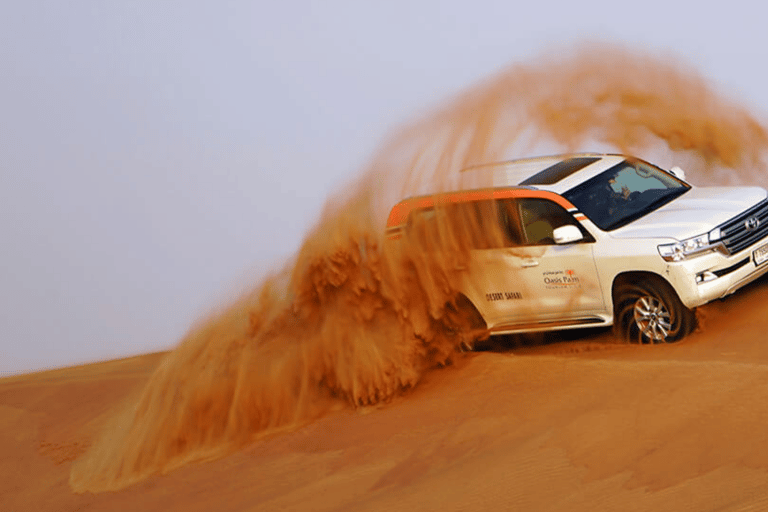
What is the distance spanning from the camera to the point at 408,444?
26.7 feet

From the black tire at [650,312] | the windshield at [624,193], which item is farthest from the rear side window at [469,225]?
the black tire at [650,312]

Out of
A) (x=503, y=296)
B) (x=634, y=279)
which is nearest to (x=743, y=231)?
(x=634, y=279)

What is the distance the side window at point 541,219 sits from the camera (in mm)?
9820

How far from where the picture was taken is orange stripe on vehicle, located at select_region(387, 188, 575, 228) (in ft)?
32.6

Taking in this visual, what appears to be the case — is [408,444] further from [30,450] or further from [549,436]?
[30,450]

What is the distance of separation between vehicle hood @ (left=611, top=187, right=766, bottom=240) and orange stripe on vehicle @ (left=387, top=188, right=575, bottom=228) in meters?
0.72

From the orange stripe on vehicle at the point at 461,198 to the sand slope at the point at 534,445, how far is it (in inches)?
59.0

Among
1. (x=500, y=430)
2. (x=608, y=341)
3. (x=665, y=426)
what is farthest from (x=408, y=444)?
(x=608, y=341)

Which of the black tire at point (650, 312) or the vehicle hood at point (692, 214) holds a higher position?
the vehicle hood at point (692, 214)

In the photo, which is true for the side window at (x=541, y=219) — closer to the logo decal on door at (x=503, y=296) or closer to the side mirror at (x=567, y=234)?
the side mirror at (x=567, y=234)

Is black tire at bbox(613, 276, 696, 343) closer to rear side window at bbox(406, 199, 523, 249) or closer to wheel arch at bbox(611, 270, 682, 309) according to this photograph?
wheel arch at bbox(611, 270, 682, 309)

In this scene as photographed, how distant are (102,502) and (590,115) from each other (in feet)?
25.3

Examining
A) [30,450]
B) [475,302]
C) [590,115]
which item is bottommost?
[30,450]

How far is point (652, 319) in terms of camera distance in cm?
944
